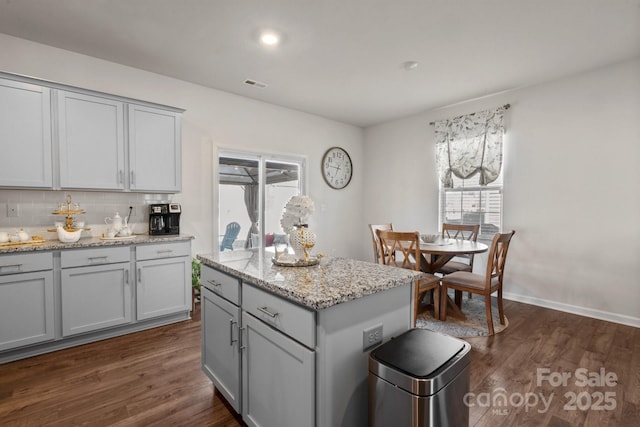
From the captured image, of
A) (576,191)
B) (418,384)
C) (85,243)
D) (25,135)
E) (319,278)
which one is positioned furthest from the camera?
(576,191)

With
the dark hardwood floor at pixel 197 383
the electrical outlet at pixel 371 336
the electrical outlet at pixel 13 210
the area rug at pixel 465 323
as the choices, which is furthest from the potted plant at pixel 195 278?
the electrical outlet at pixel 371 336

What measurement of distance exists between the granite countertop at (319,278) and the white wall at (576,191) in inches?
121

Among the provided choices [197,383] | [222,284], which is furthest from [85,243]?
[222,284]

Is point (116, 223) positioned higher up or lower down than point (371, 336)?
higher up

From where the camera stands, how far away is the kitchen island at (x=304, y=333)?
47.3 inches

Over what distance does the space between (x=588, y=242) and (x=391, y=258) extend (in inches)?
87.7

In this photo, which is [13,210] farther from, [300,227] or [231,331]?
[300,227]

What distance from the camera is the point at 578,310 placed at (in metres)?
3.45

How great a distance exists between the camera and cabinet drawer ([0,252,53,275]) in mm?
2324

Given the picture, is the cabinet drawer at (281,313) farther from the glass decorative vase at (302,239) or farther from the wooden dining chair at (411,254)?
the wooden dining chair at (411,254)

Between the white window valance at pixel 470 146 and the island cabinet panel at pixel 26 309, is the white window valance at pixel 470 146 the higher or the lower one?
Answer: the higher one

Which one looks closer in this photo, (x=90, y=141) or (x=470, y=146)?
(x=90, y=141)

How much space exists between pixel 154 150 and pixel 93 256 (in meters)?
1.18

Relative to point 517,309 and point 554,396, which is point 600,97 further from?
point 554,396
